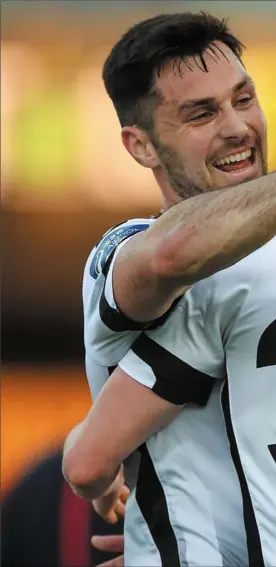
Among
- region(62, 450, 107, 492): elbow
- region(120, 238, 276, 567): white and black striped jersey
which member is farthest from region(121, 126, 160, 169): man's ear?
region(62, 450, 107, 492): elbow

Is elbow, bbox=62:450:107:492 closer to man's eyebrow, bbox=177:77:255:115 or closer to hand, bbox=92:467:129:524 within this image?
hand, bbox=92:467:129:524

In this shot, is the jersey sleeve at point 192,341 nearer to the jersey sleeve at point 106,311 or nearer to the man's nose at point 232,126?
the jersey sleeve at point 106,311

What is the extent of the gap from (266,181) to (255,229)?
0.05 m

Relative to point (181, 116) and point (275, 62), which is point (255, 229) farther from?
point (275, 62)

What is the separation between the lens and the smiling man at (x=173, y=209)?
82cm

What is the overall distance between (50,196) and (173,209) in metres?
0.89

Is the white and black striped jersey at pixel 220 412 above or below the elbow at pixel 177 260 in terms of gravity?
below

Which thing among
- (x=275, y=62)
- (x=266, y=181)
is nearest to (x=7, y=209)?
(x=275, y=62)

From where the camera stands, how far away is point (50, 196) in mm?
1719

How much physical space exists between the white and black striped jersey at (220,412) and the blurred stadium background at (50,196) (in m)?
0.76

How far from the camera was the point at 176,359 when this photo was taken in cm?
94

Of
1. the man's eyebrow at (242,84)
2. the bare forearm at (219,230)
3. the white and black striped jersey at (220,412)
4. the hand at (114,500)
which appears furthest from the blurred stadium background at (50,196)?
the bare forearm at (219,230)

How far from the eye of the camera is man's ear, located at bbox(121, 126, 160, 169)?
113 cm

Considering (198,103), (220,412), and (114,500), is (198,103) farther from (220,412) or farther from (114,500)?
(114,500)
